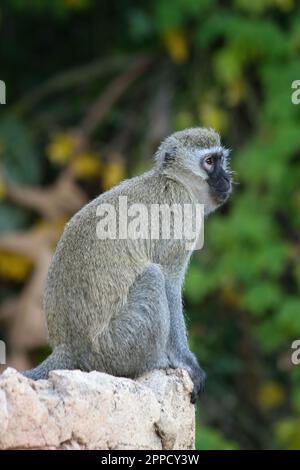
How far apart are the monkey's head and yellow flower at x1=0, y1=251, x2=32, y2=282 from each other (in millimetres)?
5189

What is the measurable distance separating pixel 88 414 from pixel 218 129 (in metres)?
7.32

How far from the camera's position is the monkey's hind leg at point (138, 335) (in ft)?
21.0

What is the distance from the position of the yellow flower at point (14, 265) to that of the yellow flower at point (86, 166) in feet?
3.65

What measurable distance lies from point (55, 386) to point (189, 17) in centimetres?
788

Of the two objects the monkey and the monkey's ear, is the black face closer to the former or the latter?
the monkey's ear

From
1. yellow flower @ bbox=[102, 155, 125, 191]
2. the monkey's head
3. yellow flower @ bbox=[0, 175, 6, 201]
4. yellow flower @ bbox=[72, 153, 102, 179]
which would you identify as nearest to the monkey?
the monkey's head

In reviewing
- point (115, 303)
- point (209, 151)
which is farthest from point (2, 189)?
point (115, 303)

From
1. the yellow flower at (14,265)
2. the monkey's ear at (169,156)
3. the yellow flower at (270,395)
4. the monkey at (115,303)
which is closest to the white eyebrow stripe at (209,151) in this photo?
A: the monkey's ear at (169,156)

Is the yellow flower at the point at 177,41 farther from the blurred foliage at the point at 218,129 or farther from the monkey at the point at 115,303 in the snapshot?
the monkey at the point at 115,303

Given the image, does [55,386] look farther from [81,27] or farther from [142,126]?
[81,27]

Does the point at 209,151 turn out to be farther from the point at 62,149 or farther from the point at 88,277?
the point at 62,149

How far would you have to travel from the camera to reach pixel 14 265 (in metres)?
12.3

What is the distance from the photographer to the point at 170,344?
6641 millimetres
